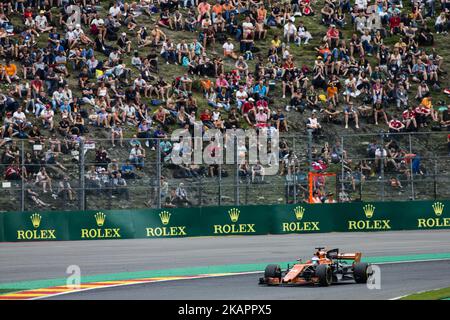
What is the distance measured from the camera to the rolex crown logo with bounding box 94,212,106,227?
32.3 meters

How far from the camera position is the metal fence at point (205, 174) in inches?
1244

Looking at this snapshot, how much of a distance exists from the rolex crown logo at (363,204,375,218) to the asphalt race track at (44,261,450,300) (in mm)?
13328

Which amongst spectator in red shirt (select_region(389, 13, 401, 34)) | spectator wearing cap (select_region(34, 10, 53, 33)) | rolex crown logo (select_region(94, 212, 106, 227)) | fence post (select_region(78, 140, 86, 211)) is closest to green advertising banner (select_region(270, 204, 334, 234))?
rolex crown logo (select_region(94, 212, 106, 227))

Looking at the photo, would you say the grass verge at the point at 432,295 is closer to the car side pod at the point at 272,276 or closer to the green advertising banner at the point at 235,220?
the car side pod at the point at 272,276

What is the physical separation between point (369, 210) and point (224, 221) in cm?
474

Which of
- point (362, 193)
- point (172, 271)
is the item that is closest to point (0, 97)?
point (362, 193)

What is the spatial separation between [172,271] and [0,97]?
14361 mm

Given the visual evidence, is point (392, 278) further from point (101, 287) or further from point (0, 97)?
point (0, 97)

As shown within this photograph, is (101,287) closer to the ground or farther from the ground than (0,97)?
closer to the ground

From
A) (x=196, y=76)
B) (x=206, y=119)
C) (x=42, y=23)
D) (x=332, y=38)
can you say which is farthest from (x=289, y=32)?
(x=42, y=23)

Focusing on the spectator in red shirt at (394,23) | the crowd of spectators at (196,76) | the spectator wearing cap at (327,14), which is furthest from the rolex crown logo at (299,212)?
the spectator in red shirt at (394,23)

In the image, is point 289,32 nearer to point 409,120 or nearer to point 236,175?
point 409,120

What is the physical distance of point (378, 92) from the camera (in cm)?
3900

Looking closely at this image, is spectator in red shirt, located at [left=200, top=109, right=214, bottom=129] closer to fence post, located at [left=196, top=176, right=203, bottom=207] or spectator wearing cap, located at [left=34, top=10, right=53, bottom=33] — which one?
fence post, located at [left=196, top=176, right=203, bottom=207]
